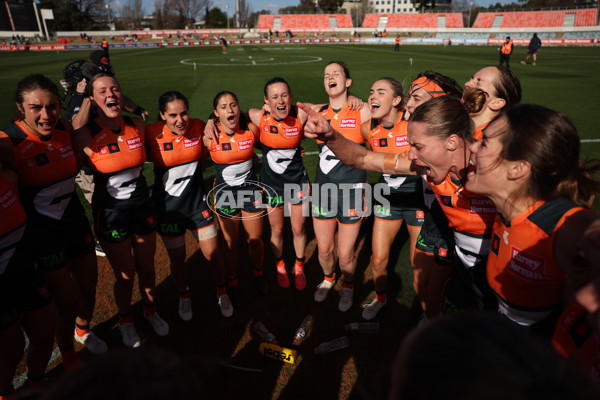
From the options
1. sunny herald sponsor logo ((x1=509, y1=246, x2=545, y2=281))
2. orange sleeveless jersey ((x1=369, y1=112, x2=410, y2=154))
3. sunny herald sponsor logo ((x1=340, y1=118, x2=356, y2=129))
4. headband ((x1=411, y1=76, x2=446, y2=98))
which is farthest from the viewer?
sunny herald sponsor logo ((x1=340, y1=118, x2=356, y2=129))

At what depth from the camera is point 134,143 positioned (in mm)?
3707

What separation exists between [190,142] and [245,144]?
2.29ft

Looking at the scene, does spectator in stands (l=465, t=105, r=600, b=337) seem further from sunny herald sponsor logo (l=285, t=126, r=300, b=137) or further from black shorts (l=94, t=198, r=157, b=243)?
black shorts (l=94, t=198, r=157, b=243)

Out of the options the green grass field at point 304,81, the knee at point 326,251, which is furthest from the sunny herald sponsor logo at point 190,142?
the green grass field at point 304,81

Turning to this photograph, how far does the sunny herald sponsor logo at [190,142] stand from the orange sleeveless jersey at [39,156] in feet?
3.82

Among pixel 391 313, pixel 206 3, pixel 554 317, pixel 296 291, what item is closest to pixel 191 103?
pixel 296 291

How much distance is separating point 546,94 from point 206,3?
98.9m

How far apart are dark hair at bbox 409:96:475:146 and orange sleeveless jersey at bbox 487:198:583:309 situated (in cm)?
84

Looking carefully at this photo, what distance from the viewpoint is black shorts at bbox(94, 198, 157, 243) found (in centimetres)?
362

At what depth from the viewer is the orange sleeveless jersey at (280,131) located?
4555mm

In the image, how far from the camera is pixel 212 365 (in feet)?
3.48

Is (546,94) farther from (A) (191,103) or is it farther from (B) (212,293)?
(B) (212,293)

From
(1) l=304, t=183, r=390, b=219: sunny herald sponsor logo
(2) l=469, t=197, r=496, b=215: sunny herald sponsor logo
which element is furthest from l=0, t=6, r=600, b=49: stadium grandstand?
(2) l=469, t=197, r=496, b=215: sunny herald sponsor logo

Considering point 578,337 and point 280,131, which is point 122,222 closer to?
point 280,131
